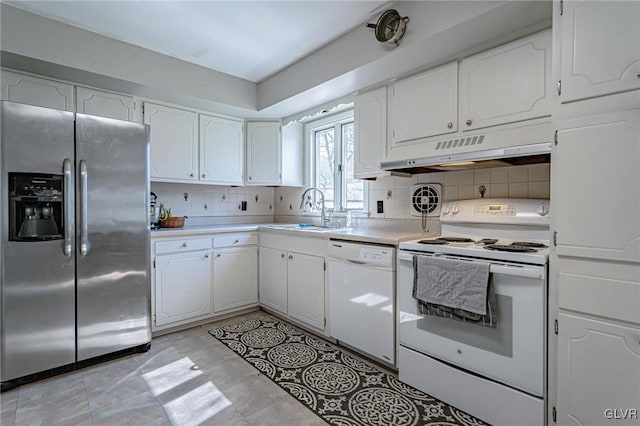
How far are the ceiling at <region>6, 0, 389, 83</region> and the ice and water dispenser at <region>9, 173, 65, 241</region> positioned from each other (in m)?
1.15

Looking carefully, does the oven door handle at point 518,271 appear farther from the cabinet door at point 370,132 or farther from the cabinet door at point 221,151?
the cabinet door at point 221,151

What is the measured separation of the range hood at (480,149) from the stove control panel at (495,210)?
0.28 meters

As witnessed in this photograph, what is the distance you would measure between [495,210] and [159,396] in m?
2.39

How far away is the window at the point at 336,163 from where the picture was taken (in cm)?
331

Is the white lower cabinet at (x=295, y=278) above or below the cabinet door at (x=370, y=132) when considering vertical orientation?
below

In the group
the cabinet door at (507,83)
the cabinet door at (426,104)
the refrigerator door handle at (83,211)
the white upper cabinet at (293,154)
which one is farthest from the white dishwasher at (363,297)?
the refrigerator door handle at (83,211)

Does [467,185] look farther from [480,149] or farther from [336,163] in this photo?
[336,163]

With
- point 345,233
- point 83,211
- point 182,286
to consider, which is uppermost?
point 83,211

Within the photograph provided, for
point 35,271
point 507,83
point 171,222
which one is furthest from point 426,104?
point 35,271

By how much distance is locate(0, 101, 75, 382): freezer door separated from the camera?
1932 millimetres

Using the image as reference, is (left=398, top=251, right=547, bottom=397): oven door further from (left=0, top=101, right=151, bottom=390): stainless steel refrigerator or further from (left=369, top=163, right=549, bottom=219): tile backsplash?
(left=0, top=101, right=151, bottom=390): stainless steel refrigerator

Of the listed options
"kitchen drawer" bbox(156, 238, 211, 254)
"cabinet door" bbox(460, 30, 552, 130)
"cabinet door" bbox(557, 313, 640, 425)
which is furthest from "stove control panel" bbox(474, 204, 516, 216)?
"kitchen drawer" bbox(156, 238, 211, 254)

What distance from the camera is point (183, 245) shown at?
112 inches

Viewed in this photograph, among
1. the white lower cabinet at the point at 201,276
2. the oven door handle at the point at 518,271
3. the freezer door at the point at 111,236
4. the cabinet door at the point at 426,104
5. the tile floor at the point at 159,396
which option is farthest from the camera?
the white lower cabinet at the point at 201,276
